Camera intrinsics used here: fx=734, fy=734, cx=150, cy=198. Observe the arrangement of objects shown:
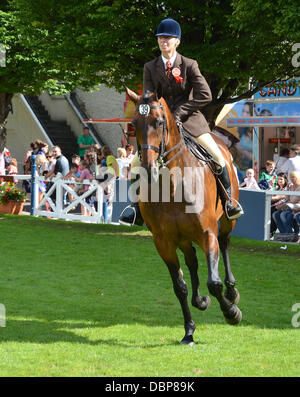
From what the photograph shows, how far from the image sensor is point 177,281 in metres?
8.53

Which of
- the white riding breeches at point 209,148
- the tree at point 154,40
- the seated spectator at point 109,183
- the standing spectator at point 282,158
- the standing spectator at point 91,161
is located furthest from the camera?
the standing spectator at point 282,158

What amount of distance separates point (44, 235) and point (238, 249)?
5022 mm

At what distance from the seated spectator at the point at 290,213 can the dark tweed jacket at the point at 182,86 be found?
8053mm

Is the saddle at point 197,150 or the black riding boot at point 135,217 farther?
the black riding boot at point 135,217

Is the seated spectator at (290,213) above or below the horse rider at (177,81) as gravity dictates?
below

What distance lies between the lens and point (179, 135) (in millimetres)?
8180

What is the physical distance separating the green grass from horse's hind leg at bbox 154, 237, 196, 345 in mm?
142

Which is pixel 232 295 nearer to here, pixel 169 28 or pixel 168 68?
pixel 168 68

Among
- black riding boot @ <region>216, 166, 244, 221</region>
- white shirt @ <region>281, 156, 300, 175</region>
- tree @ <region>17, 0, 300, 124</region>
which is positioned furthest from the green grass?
tree @ <region>17, 0, 300, 124</region>

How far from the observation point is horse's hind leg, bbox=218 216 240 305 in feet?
32.1

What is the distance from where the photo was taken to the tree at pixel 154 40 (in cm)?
1695

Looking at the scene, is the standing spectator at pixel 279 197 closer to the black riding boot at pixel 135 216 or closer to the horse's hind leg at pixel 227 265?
the horse's hind leg at pixel 227 265

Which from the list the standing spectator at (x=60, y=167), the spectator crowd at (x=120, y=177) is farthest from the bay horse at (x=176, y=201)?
the standing spectator at (x=60, y=167)

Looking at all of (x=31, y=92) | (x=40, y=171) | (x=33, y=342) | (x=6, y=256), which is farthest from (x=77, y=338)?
(x=31, y=92)
